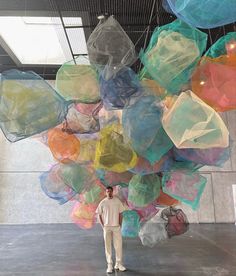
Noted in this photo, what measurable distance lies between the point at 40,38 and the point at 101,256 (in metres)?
4.83

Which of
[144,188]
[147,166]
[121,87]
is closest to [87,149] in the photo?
[144,188]

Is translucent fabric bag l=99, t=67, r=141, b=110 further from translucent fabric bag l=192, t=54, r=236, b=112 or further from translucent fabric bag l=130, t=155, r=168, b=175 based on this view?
translucent fabric bag l=130, t=155, r=168, b=175

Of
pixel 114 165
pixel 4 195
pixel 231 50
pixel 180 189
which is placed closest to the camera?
pixel 231 50

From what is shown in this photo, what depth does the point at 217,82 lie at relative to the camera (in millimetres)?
2518

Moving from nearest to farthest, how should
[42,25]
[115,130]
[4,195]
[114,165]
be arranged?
[114,165] → [115,130] → [42,25] → [4,195]

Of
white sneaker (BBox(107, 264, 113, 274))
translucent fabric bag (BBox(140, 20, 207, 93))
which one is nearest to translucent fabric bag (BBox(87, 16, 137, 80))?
translucent fabric bag (BBox(140, 20, 207, 93))

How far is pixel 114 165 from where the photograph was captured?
9.55 feet

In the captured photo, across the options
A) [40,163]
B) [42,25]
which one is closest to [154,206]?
[42,25]

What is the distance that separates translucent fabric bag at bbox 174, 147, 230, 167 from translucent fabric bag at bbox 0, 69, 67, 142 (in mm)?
1209

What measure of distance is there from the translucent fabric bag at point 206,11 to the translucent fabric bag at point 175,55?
399 mm

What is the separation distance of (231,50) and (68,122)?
190 centimetres

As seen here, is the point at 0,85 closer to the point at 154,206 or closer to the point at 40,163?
the point at 154,206

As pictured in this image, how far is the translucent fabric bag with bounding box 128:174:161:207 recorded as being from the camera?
3.59 metres

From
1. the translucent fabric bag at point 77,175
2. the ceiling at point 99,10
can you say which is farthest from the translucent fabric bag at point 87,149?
the ceiling at point 99,10
